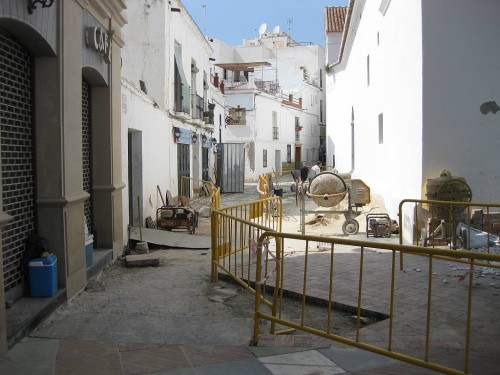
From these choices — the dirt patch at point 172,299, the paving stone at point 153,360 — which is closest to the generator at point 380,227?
the dirt patch at point 172,299

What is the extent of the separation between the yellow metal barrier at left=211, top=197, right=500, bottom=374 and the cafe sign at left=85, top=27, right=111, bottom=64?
2848mm

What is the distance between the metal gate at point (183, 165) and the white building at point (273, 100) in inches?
502

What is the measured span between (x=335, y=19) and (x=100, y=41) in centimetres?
2988

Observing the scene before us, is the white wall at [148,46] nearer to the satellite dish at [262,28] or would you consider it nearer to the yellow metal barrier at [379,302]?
the yellow metal barrier at [379,302]

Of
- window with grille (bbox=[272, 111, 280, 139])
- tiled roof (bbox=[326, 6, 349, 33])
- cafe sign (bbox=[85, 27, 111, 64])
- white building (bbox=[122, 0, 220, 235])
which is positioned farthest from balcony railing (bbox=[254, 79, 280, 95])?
cafe sign (bbox=[85, 27, 111, 64])

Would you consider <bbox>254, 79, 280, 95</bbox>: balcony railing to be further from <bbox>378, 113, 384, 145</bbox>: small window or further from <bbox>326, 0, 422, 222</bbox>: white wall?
<bbox>378, 113, 384, 145</bbox>: small window

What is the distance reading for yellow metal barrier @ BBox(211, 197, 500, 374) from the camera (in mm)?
3855

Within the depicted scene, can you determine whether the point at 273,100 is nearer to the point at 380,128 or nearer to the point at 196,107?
the point at 196,107

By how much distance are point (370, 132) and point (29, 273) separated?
1287 centimetres

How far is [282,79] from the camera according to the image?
45.1m

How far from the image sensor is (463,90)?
937 cm

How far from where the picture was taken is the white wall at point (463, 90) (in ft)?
30.4

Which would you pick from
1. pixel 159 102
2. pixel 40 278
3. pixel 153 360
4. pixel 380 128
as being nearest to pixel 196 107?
pixel 159 102

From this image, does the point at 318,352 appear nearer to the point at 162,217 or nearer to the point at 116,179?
the point at 116,179
